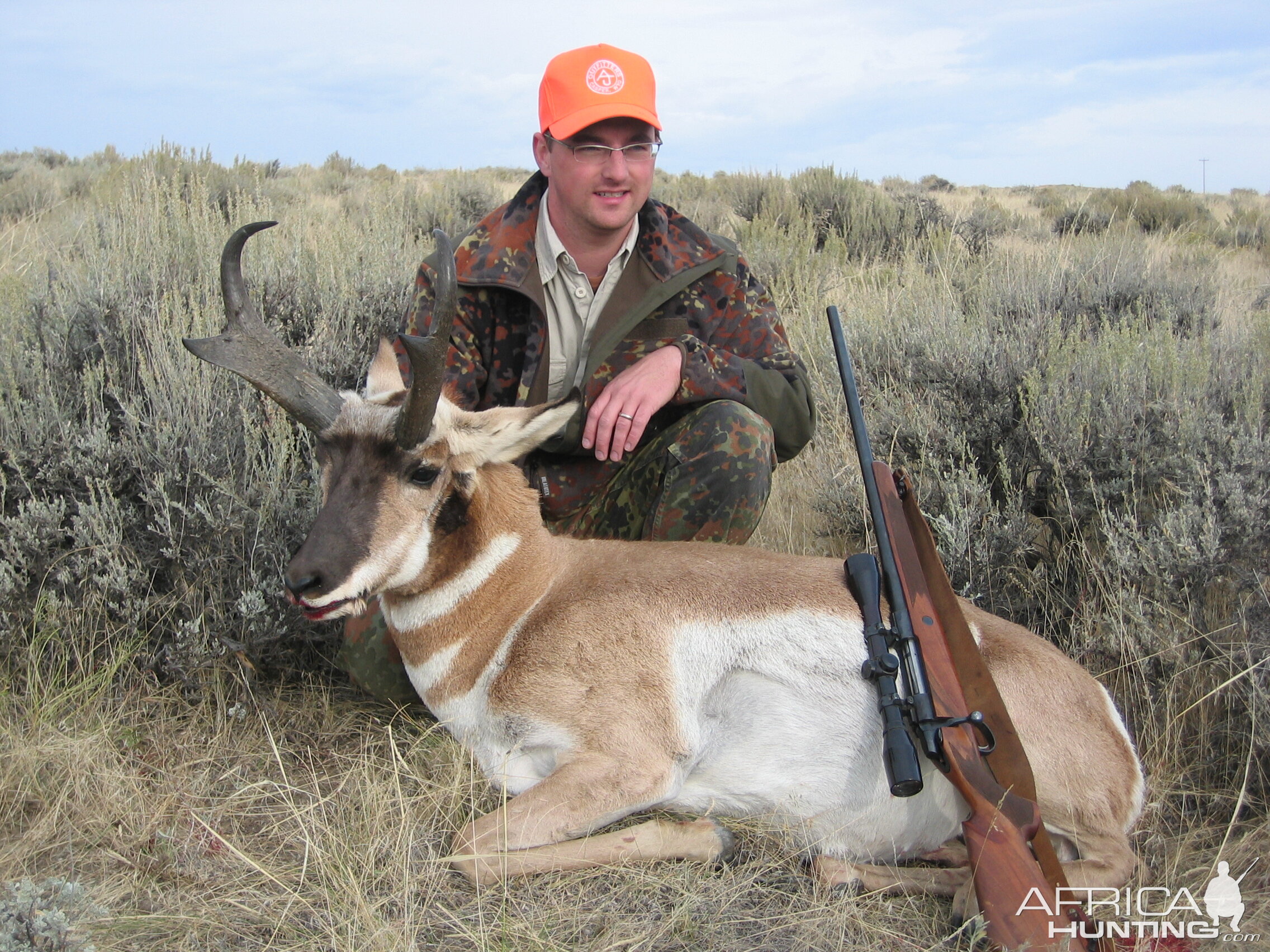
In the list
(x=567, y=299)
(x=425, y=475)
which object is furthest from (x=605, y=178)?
(x=425, y=475)

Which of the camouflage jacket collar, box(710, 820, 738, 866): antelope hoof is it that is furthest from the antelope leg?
the camouflage jacket collar

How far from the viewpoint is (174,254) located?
20.6ft

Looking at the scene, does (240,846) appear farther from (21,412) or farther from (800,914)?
(21,412)

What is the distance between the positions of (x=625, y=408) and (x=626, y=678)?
117cm

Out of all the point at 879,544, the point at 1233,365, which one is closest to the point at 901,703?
the point at 879,544

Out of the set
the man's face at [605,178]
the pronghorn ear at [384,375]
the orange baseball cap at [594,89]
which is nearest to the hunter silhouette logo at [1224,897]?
the pronghorn ear at [384,375]

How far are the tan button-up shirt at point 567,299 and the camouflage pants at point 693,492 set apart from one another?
0.54 m

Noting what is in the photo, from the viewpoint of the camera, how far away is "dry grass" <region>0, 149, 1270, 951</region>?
2922mm

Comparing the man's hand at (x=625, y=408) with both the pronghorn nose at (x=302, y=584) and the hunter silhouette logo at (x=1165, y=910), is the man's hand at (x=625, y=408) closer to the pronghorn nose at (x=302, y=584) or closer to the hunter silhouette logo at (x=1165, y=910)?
the pronghorn nose at (x=302, y=584)

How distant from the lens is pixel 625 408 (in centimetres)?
390

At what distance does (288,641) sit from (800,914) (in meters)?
2.57

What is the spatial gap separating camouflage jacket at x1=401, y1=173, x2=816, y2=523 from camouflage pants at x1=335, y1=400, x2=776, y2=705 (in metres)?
0.14

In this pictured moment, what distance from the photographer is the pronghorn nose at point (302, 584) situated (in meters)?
2.94

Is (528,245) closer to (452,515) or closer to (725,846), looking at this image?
(452,515)
